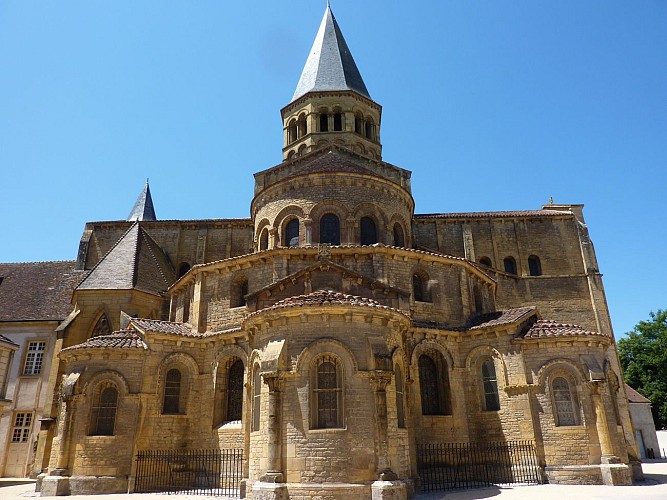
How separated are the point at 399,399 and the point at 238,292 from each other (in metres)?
8.68

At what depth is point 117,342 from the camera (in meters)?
19.3

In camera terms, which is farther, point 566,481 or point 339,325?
point 566,481

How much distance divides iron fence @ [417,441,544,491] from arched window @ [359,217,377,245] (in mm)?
9275

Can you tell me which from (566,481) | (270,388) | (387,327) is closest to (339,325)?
(387,327)

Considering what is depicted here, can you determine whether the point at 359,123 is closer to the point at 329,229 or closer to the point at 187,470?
the point at 329,229

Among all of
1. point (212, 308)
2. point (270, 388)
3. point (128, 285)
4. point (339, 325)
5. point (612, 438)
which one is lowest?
point (612, 438)

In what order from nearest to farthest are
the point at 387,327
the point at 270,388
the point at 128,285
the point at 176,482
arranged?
the point at 270,388
the point at 387,327
the point at 176,482
the point at 128,285

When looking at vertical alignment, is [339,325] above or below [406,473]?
above

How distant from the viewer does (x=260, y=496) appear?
44.1ft

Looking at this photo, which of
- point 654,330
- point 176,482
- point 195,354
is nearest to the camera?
point 176,482

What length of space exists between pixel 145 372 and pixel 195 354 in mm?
2069

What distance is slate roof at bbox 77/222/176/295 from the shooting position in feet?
83.6

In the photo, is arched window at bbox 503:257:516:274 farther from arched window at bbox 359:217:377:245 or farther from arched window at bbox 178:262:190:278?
arched window at bbox 178:262:190:278

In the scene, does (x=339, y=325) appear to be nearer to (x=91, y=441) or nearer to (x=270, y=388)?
(x=270, y=388)
